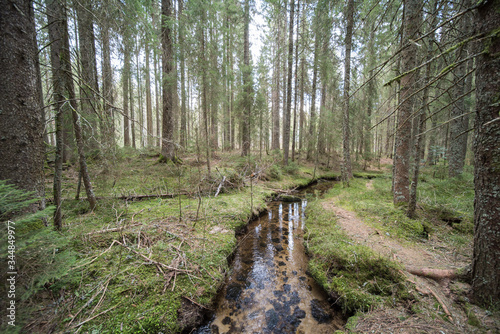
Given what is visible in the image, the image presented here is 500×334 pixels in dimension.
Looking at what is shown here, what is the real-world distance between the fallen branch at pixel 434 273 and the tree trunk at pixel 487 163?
42 centimetres

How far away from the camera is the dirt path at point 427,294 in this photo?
6.77 feet

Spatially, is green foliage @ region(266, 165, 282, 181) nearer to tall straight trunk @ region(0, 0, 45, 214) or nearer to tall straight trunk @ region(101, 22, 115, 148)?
tall straight trunk @ region(101, 22, 115, 148)

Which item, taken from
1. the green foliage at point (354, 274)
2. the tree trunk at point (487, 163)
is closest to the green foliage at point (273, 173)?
the green foliage at point (354, 274)

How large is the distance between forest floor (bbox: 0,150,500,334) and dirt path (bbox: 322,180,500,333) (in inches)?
0.5

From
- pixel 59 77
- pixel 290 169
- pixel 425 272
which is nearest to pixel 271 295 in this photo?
pixel 425 272

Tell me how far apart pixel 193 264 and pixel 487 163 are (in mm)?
4381

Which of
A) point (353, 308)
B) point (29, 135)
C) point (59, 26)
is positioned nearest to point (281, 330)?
point (353, 308)

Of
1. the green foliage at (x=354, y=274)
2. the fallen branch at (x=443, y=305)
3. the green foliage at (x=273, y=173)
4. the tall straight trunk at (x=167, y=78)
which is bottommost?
the green foliage at (x=354, y=274)

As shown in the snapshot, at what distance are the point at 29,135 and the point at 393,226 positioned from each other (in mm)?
7289

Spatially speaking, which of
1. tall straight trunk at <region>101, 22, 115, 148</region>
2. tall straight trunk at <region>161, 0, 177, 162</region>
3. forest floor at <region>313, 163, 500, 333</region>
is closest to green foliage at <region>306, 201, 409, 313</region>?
forest floor at <region>313, 163, 500, 333</region>

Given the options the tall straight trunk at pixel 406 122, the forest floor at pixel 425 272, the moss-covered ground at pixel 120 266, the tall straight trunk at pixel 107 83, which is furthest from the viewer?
the tall straight trunk at pixel 406 122

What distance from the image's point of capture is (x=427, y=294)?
101 inches

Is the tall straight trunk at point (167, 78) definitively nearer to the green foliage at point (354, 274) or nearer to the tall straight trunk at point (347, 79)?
the green foliage at point (354, 274)

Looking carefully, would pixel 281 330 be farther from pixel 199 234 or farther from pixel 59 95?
pixel 59 95
